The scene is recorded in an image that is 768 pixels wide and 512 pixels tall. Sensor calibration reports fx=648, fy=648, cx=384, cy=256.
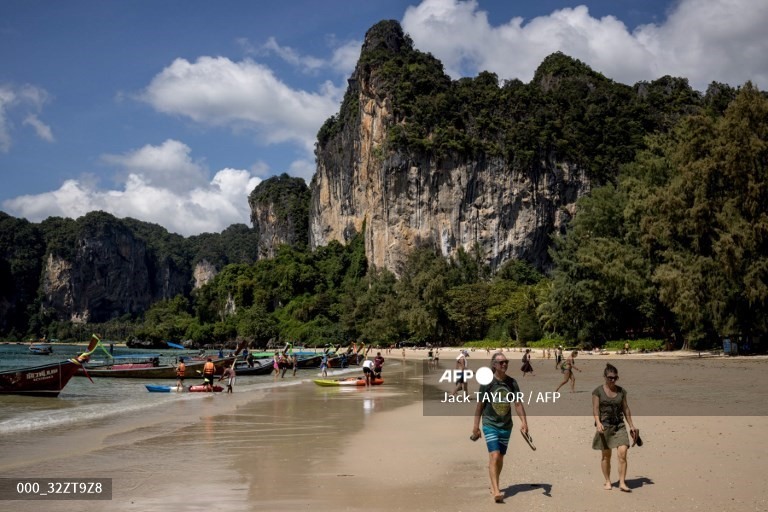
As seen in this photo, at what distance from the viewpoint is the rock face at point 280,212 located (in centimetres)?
15075

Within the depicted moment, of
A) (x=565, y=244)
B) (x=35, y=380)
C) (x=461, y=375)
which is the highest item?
(x=565, y=244)

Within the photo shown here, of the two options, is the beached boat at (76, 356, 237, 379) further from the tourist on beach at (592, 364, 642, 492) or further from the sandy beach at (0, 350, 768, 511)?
the tourist on beach at (592, 364, 642, 492)

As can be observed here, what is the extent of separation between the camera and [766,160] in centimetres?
→ 3219

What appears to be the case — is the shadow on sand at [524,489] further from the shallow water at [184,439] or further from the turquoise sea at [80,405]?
the turquoise sea at [80,405]

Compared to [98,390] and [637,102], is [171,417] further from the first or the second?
[637,102]

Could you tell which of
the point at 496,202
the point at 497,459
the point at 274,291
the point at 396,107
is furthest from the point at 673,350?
the point at 274,291

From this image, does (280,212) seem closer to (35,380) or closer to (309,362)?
(309,362)

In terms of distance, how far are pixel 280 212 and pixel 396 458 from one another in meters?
148

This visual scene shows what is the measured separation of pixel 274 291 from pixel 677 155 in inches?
3623

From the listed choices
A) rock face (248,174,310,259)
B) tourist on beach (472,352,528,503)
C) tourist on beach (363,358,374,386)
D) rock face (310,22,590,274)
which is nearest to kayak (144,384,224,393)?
tourist on beach (363,358,374,386)

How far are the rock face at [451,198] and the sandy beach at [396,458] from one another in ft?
225

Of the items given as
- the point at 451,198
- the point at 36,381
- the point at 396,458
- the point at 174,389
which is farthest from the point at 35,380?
the point at 451,198

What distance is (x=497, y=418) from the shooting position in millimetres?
7609

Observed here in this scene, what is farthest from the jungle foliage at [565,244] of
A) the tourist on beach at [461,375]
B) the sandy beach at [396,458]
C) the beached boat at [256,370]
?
the beached boat at [256,370]
